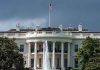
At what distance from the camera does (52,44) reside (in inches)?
5413

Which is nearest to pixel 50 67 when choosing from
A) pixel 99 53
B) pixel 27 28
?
pixel 27 28

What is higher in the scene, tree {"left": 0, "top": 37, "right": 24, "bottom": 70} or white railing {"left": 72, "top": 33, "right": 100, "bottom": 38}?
white railing {"left": 72, "top": 33, "right": 100, "bottom": 38}

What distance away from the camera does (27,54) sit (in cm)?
14062

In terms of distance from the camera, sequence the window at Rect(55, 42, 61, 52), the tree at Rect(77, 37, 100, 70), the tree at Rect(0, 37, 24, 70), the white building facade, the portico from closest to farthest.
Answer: the tree at Rect(0, 37, 24, 70)
the tree at Rect(77, 37, 100, 70)
the white building facade
the portico
the window at Rect(55, 42, 61, 52)

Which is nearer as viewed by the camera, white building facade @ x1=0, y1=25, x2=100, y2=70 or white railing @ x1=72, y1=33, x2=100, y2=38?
white building facade @ x1=0, y1=25, x2=100, y2=70

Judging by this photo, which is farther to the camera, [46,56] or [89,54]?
[46,56]

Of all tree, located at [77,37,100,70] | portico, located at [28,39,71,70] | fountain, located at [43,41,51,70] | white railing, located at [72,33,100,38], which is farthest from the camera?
white railing, located at [72,33,100,38]

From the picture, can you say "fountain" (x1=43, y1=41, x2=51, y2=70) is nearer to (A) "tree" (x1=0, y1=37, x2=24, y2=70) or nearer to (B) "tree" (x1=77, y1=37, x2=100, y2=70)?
(B) "tree" (x1=77, y1=37, x2=100, y2=70)

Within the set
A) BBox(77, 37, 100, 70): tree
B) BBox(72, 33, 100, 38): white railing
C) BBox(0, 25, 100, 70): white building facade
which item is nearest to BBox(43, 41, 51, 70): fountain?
BBox(0, 25, 100, 70): white building facade

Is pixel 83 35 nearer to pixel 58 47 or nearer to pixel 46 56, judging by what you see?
pixel 58 47

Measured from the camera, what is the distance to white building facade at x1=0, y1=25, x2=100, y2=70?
136 m

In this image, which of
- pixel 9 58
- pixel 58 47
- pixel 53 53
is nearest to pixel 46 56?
pixel 53 53

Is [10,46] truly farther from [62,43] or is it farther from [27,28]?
[27,28]

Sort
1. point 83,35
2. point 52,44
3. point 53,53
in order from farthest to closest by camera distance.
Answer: point 83,35 < point 52,44 < point 53,53
